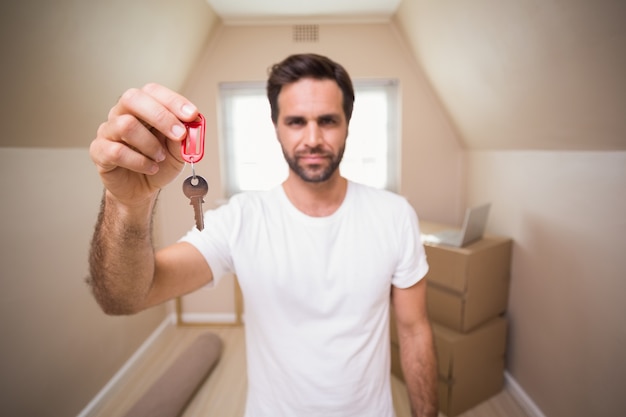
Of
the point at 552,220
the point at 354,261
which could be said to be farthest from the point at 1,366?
the point at 552,220

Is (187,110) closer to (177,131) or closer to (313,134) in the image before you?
(177,131)

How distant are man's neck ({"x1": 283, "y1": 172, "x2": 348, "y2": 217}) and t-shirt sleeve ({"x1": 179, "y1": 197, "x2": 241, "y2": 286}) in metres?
0.17

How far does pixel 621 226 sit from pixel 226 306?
6.77 feet

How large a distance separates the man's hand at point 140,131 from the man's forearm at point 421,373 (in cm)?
83

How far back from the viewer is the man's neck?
869mm

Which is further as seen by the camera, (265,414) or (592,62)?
(592,62)

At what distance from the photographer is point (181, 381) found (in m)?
1.51

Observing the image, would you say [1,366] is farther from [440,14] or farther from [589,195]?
[440,14]

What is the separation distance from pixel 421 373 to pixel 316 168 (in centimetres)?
66

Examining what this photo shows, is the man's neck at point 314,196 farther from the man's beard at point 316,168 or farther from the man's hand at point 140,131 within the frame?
the man's hand at point 140,131

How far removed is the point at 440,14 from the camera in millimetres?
1508

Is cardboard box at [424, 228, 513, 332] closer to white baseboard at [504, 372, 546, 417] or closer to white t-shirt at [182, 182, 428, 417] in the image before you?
white baseboard at [504, 372, 546, 417]

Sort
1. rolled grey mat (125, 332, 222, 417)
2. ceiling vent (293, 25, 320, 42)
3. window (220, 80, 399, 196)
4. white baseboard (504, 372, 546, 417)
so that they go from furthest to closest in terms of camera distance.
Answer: ceiling vent (293, 25, 320, 42) → white baseboard (504, 372, 546, 417) → rolled grey mat (125, 332, 222, 417) → window (220, 80, 399, 196)

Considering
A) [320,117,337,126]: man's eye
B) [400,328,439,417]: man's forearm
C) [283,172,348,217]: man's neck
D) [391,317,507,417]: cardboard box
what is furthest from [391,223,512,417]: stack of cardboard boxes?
[320,117,337,126]: man's eye
